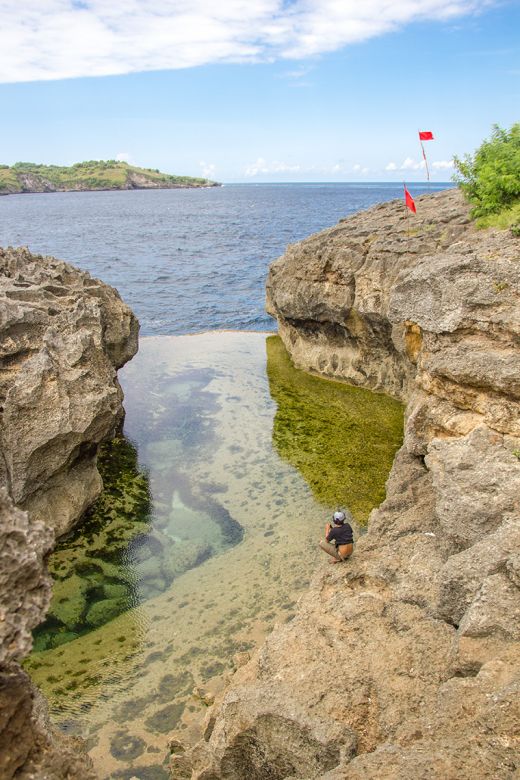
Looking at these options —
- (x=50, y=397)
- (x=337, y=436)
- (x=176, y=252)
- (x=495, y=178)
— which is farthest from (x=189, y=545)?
(x=176, y=252)

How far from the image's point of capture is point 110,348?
23844 mm

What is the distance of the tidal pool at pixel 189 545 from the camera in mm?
11461

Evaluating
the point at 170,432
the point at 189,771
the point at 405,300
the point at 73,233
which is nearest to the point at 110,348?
the point at 170,432

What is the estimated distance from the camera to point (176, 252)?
77.4 meters

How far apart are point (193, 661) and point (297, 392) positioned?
15775 millimetres

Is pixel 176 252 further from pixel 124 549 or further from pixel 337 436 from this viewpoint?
pixel 124 549

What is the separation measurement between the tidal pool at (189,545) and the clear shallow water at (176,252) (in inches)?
683

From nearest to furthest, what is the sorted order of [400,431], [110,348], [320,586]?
[320,586]
[400,431]
[110,348]

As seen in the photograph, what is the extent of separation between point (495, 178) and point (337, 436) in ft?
32.7

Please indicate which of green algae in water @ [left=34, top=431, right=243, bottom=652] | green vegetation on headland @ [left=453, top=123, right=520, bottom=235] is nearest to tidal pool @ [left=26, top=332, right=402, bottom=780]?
green algae in water @ [left=34, top=431, right=243, bottom=652]

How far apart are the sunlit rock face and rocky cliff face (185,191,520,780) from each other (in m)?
7.83

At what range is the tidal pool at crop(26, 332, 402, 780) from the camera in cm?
1146

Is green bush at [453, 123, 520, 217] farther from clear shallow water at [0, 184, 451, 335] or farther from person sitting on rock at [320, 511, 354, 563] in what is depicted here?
clear shallow water at [0, 184, 451, 335]

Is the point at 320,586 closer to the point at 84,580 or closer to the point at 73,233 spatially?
the point at 84,580
